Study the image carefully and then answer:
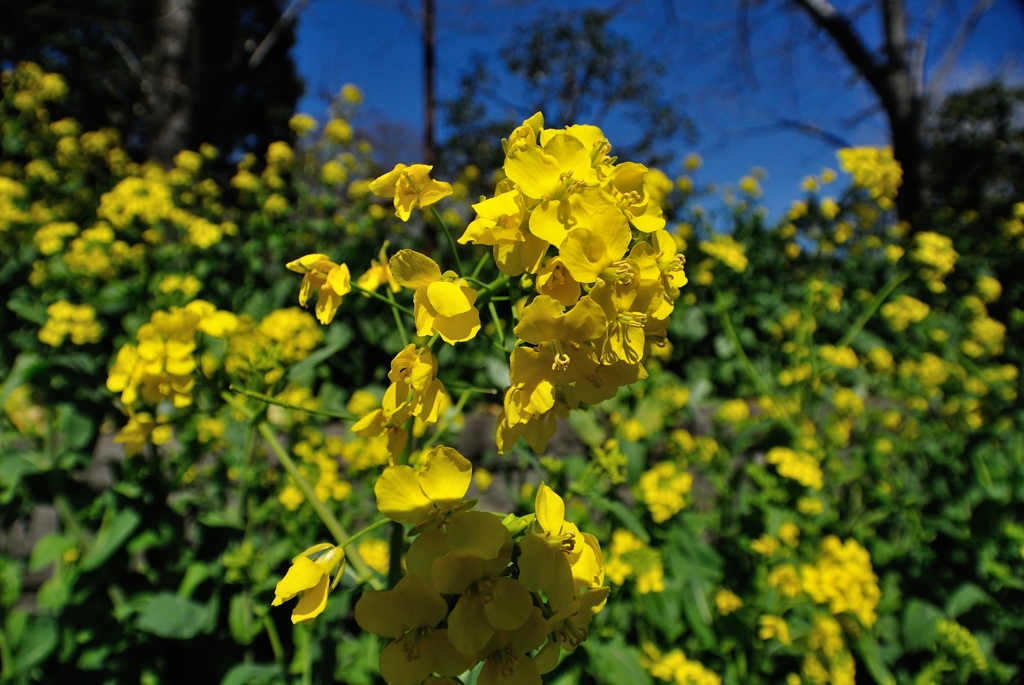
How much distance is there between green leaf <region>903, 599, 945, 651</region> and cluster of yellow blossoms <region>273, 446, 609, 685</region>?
182 centimetres

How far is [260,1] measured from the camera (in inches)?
454

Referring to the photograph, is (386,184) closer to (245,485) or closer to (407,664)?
(407,664)

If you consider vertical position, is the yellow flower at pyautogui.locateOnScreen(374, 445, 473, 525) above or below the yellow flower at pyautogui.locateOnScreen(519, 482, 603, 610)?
above

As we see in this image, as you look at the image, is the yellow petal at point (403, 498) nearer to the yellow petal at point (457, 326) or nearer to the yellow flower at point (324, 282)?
the yellow petal at point (457, 326)

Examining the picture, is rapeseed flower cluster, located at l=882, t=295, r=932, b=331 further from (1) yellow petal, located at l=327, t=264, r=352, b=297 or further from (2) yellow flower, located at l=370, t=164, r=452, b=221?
(1) yellow petal, located at l=327, t=264, r=352, b=297

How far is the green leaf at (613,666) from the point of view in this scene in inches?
49.3

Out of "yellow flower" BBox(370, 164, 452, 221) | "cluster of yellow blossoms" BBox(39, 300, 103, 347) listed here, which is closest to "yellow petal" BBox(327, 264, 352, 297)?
"yellow flower" BBox(370, 164, 452, 221)

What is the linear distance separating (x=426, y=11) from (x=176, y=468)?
579cm

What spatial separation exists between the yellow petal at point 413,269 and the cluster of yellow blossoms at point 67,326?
1.59 m

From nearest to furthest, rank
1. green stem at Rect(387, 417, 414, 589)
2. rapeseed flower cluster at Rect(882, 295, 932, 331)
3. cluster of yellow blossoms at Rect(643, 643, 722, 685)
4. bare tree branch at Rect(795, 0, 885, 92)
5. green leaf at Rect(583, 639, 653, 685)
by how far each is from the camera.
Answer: green stem at Rect(387, 417, 414, 589), green leaf at Rect(583, 639, 653, 685), cluster of yellow blossoms at Rect(643, 643, 722, 685), rapeseed flower cluster at Rect(882, 295, 932, 331), bare tree branch at Rect(795, 0, 885, 92)

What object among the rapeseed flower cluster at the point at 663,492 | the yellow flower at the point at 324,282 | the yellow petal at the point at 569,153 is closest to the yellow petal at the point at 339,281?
the yellow flower at the point at 324,282

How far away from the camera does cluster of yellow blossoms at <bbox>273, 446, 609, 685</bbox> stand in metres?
0.58

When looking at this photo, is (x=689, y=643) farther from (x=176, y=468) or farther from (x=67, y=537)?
(x=67, y=537)

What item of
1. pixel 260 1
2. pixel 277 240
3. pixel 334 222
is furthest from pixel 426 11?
pixel 260 1
